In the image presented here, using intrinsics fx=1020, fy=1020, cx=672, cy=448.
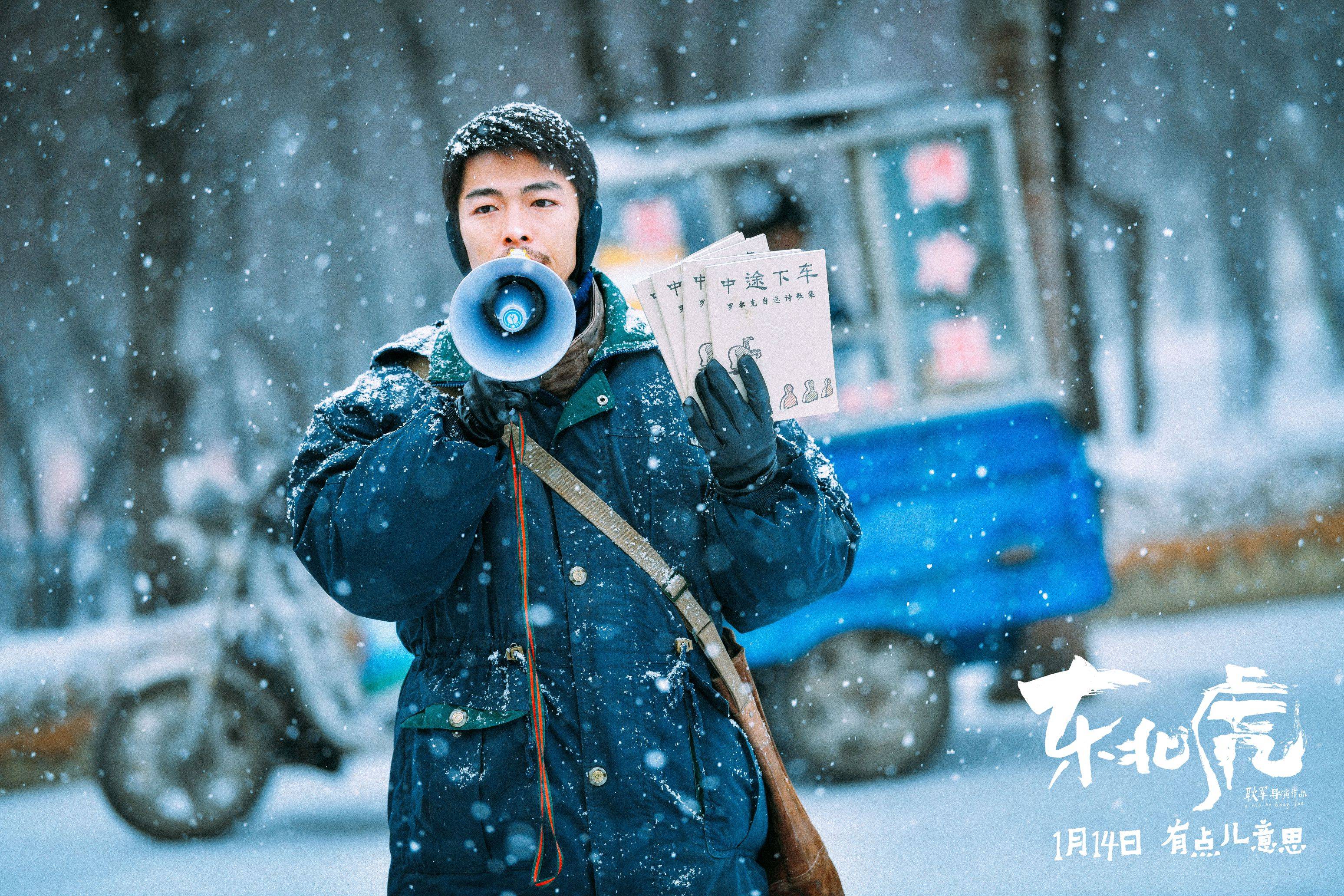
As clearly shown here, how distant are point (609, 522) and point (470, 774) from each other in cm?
41

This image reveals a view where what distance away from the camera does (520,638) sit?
146 centimetres

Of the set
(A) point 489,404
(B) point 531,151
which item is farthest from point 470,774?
(B) point 531,151

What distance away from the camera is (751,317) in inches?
60.9

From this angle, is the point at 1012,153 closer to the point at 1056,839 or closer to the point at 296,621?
the point at 1056,839

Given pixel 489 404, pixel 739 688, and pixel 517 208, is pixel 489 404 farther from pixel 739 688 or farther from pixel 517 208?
pixel 739 688

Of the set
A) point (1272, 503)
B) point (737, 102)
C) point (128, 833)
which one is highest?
point (737, 102)

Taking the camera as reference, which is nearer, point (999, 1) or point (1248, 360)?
point (999, 1)

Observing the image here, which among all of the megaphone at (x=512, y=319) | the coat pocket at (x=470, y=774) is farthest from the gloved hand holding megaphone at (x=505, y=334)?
the coat pocket at (x=470, y=774)

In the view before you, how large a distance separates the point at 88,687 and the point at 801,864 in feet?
13.7

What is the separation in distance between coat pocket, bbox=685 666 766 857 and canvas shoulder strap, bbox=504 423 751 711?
0.41ft

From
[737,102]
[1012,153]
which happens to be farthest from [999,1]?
[737,102]

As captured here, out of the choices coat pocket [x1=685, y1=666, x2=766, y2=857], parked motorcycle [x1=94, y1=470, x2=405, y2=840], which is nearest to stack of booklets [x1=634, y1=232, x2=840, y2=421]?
coat pocket [x1=685, y1=666, x2=766, y2=857]

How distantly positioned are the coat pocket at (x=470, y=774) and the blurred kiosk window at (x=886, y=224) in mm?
2732

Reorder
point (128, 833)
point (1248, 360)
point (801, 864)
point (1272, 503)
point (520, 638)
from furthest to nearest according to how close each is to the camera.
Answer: point (1248, 360), point (1272, 503), point (128, 833), point (801, 864), point (520, 638)
